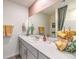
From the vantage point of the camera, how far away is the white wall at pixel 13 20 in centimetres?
439

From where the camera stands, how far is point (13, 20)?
4590 mm

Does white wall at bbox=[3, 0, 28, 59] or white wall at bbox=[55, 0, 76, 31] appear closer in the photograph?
white wall at bbox=[55, 0, 76, 31]

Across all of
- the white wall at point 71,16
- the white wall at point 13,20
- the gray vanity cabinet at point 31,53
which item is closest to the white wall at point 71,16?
the white wall at point 71,16

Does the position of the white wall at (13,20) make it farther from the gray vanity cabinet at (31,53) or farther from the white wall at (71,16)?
the white wall at (71,16)

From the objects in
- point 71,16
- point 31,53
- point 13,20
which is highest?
point 13,20

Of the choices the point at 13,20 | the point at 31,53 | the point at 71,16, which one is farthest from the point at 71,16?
the point at 13,20

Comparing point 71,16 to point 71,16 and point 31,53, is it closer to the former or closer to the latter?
point 71,16

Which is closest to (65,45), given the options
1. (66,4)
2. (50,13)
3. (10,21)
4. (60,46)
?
(60,46)

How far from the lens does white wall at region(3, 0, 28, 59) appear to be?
439 centimetres

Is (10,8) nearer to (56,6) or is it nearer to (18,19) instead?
(18,19)

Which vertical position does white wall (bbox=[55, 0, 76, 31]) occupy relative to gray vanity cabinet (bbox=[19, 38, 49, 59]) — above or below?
above

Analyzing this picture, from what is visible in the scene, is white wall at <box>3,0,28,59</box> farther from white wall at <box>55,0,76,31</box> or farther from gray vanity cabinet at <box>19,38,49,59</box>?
white wall at <box>55,0,76,31</box>

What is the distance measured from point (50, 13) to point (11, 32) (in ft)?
7.68

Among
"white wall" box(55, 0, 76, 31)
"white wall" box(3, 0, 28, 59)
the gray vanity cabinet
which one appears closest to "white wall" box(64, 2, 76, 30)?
"white wall" box(55, 0, 76, 31)
